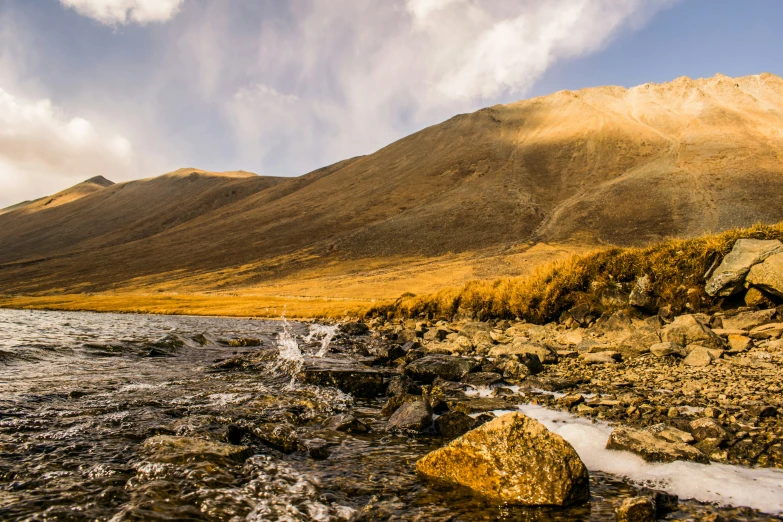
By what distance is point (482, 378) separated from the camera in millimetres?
13445

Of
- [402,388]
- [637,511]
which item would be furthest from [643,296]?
[637,511]

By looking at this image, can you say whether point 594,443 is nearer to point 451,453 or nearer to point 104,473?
point 451,453

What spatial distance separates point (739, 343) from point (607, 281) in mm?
9062

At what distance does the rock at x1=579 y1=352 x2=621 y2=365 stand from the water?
720cm

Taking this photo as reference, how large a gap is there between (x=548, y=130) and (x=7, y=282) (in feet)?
675

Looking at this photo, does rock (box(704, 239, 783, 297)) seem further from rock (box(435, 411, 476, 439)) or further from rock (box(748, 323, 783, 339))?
rock (box(435, 411, 476, 439))

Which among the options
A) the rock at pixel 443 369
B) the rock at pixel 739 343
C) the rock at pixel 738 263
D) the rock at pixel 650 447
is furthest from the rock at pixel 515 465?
the rock at pixel 738 263

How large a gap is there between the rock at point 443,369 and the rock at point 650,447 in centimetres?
675

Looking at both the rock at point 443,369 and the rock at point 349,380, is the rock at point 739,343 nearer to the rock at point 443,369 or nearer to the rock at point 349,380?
the rock at point 443,369

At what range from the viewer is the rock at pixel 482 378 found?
43.2 feet

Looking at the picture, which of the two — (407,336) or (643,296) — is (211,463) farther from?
(643,296)

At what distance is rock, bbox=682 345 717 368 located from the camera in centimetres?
1212

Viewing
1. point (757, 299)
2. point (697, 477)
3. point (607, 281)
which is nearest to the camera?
point (697, 477)

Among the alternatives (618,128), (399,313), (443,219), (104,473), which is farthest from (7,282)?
(618,128)
